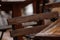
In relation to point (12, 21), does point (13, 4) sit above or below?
above

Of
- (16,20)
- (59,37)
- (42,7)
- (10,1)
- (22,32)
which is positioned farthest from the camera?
(42,7)

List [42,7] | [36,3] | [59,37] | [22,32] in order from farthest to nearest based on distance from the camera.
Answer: [42,7] → [36,3] → [22,32] → [59,37]

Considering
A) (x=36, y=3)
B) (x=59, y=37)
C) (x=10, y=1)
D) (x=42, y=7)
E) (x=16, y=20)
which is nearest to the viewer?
(x=59, y=37)

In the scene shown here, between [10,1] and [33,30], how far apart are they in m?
0.61

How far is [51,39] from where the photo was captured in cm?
69

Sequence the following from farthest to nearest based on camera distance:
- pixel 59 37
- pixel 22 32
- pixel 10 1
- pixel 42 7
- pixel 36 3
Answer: pixel 42 7, pixel 36 3, pixel 10 1, pixel 22 32, pixel 59 37

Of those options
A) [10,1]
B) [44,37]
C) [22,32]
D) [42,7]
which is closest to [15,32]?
[22,32]

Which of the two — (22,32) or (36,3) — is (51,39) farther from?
(36,3)

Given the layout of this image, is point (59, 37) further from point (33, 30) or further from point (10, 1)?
point (10, 1)

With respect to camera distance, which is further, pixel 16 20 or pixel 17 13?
pixel 17 13

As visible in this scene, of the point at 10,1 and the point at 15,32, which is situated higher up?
the point at 10,1

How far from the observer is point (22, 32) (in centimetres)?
115

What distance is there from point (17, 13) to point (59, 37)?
3.61ft

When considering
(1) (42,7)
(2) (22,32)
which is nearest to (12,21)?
(2) (22,32)
